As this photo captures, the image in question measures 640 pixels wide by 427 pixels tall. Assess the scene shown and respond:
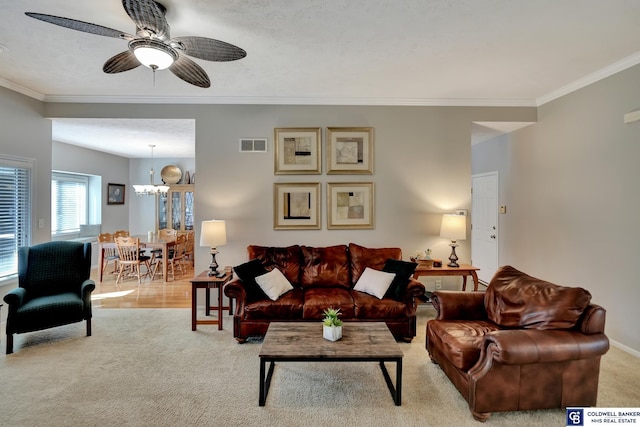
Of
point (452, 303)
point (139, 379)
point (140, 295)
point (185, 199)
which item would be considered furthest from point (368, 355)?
point (185, 199)

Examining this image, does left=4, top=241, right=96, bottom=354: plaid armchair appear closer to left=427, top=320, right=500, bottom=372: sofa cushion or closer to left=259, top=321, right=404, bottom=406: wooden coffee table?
left=259, top=321, right=404, bottom=406: wooden coffee table

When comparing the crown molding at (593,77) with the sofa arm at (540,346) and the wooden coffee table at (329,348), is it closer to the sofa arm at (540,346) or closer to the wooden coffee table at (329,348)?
the sofa arm at (540,346)

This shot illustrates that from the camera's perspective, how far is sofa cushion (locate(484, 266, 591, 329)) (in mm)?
2156

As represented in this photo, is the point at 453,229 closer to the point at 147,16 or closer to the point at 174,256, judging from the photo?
the point at 147,16

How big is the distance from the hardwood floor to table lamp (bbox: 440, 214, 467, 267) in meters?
3.73

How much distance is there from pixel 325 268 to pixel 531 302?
6.93 feet

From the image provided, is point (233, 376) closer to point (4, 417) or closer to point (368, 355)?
point (368, 355)

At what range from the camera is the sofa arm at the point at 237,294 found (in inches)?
125

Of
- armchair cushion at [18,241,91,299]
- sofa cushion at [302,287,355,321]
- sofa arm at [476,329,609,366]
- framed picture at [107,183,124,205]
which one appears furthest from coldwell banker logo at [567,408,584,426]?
framed picture at [107,183,124,205]

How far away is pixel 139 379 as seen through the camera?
99.3 inches

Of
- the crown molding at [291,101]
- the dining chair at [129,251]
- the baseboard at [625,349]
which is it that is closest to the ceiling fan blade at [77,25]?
the crown molding at [291,101]

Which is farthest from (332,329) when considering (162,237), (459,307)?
(162,237)

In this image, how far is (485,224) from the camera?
17.7 feet

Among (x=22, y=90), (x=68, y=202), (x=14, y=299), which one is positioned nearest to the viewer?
(x=14, y=299)
